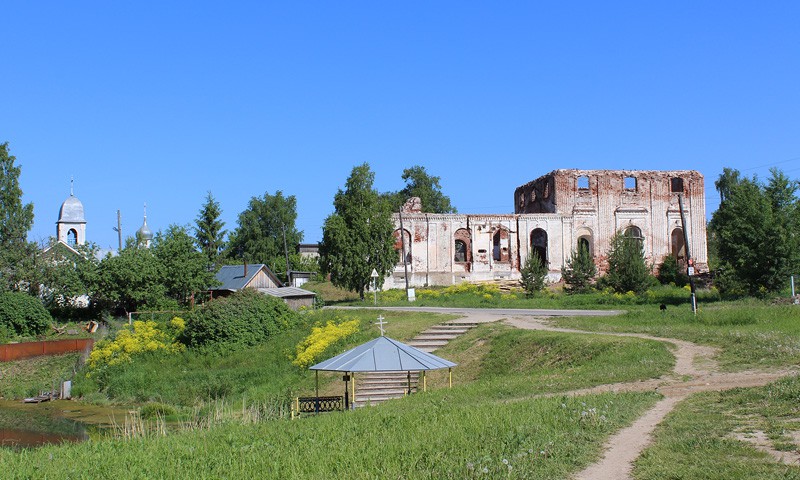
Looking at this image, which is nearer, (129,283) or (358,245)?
(129,283)

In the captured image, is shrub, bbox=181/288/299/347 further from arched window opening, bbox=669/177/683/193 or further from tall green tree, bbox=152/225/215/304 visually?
arched window opening, bbox=669/177/683/193

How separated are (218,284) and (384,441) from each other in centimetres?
3850

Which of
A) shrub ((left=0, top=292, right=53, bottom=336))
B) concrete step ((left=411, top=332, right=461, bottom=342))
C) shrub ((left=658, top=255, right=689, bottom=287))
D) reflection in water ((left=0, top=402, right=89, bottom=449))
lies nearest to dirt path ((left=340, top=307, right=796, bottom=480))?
concrete step ((left=411, top=332, right=461, bottom=342))

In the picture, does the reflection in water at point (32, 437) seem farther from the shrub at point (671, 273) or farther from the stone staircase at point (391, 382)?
the shrub at point (671, 273)

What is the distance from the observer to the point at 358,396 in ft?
82.0

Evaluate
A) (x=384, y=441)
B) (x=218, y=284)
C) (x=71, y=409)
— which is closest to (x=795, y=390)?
(x=384, y=441)

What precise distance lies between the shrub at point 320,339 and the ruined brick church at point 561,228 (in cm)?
2070

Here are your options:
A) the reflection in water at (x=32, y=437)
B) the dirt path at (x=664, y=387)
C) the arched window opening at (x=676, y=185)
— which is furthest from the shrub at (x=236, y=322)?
the arched window opening at (x=676, y=185)

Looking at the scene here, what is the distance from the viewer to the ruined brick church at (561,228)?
186 ft

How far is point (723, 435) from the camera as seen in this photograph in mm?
11242

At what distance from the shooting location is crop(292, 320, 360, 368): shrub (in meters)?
31.7

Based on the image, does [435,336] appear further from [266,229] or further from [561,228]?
[266,229]

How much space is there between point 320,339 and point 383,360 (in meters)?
13.7

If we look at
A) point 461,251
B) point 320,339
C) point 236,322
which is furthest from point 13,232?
point 461,251
